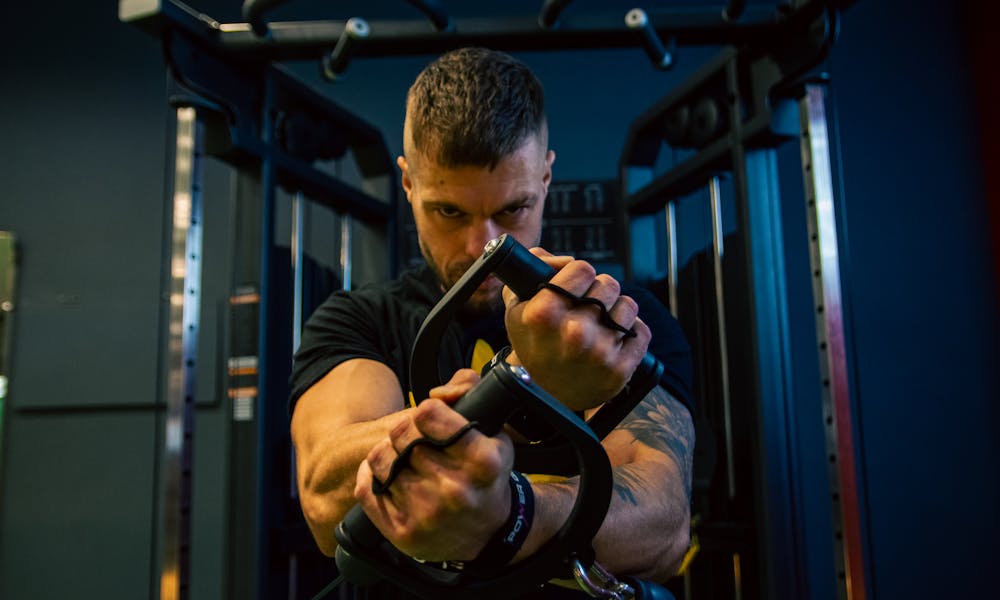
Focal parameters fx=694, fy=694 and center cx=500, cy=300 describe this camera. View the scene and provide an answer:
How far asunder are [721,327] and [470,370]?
1.34 meters

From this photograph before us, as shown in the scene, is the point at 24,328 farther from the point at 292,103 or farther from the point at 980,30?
the point at 980,30

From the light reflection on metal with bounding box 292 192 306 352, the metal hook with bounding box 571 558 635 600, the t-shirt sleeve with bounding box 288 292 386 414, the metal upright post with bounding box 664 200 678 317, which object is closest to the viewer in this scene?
the metal hook with bounding box 571 558 635 600

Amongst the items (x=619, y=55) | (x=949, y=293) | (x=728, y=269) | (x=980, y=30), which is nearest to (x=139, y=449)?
(x=728, y=269)

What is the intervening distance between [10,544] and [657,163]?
103 inches

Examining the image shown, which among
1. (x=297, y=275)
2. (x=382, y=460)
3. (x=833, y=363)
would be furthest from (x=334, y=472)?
(x=297, y=275)

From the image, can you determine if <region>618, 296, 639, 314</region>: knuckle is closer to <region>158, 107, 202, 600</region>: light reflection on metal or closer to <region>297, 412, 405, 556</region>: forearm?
<region>297, 412, 405, 556</region>: forearm

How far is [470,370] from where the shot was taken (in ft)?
1.90

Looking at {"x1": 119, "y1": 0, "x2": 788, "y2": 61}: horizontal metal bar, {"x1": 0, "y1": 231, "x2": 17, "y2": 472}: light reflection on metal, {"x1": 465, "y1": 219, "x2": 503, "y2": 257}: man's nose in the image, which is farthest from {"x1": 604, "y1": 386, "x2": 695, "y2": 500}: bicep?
{"x1": 0, "y1": 231, "x2": 17, "y2": 472}: light reflection on metal

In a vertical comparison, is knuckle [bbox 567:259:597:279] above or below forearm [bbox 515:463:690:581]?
above

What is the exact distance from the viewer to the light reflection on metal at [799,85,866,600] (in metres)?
1.32

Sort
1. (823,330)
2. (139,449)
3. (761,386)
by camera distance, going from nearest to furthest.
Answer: (823,330) < (761,386) < (139,449)

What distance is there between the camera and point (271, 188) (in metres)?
1.72

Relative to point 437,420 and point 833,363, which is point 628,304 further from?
point 833,363

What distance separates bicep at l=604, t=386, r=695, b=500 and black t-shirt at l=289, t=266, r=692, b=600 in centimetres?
5
